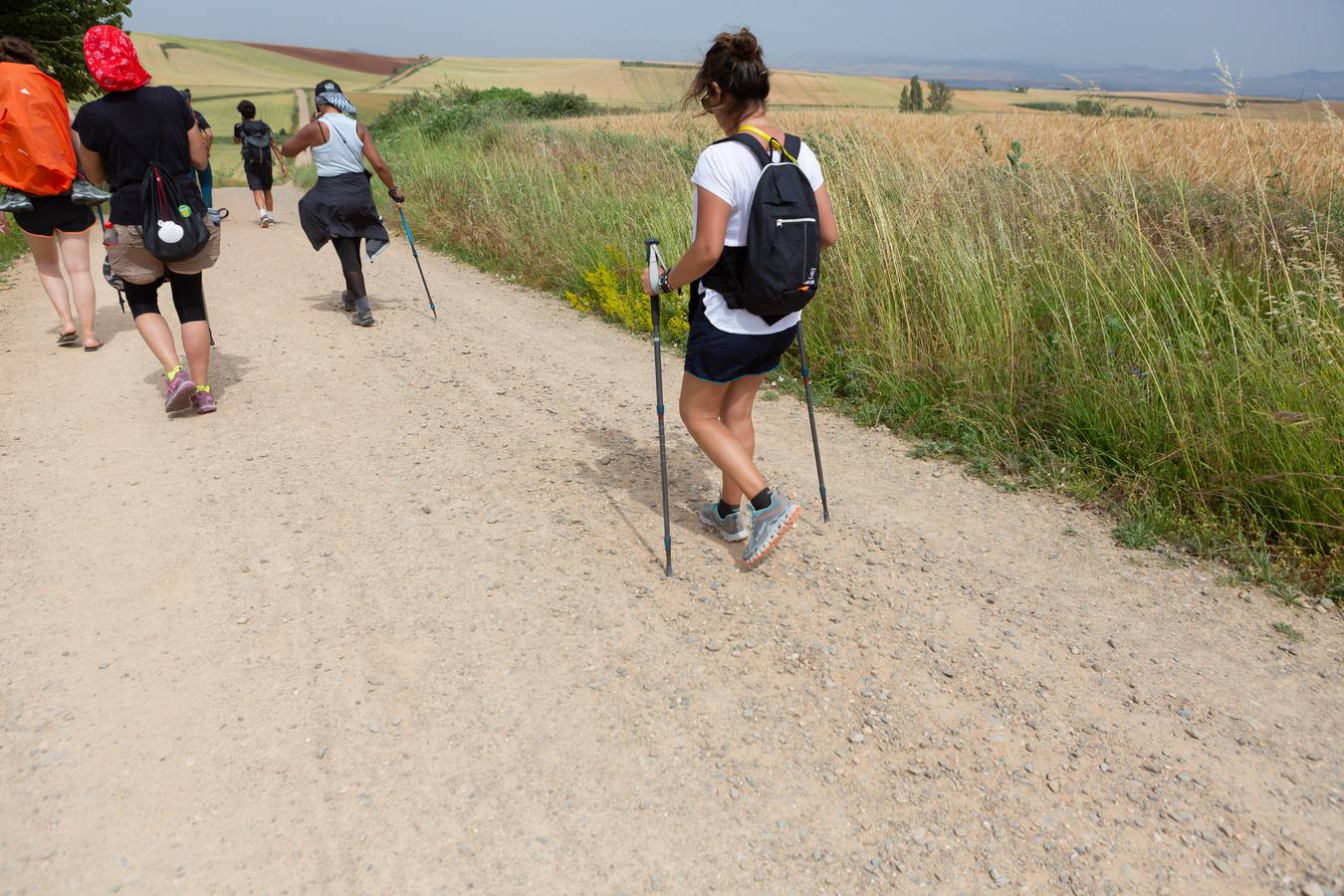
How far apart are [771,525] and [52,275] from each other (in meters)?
6.55

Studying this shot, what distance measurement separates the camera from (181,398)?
533 cm

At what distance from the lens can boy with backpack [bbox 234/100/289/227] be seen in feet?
44.1

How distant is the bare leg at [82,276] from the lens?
662 cm

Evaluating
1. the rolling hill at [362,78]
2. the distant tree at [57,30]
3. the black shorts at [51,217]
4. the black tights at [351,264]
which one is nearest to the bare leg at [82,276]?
the black shorts at [51,217]

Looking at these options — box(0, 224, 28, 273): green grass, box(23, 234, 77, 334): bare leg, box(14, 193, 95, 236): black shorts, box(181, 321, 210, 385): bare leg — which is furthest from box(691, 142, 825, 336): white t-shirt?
box(0, 224, 28, 273): green grass

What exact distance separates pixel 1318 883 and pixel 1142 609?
1.34 meters

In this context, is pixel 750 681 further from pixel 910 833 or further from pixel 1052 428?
pixel 1052 428

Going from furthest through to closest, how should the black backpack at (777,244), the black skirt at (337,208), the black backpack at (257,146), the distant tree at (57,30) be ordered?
the distant tree at (57,30) → the black backpack at (257,146) → the black skirt at (337,208) → the black backpack at (777,244)

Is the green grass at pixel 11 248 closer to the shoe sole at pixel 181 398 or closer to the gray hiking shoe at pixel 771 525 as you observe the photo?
the shoe sole at pixel 181 398

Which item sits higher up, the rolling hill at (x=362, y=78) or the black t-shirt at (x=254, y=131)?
→ the rolling hill at (x=362, y=78)

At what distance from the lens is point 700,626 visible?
3.36 metres

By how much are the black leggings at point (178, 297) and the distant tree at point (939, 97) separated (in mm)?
35648

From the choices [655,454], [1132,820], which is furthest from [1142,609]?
[655,454]

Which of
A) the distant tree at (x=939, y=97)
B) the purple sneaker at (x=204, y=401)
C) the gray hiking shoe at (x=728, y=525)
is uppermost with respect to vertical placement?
the distant tree at (x=939, y=97)
